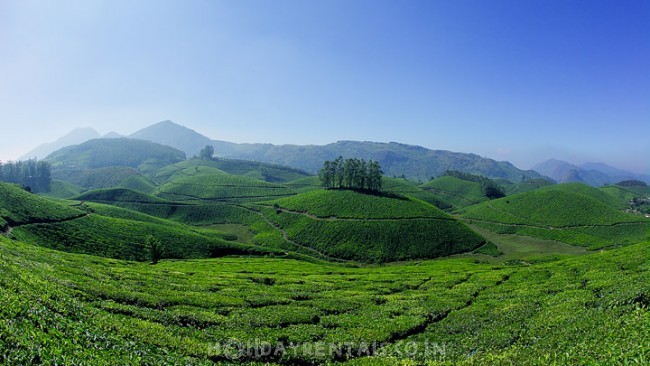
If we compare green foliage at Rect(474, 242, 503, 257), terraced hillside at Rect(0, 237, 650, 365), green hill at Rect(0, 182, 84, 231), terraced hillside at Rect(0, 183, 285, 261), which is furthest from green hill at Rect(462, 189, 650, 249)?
green hill at Rect(0, 182, 84, 231)

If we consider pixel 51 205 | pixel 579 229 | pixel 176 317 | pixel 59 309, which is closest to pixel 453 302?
pixel 176 317

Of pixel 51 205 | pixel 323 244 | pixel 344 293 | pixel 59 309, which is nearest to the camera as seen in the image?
pixel 59 309

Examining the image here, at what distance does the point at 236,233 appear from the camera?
6949 inches

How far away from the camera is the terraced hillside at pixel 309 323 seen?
2059cm

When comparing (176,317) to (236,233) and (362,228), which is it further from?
(236,233)

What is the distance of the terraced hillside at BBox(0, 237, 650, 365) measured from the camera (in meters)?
20.6

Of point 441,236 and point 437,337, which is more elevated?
point 437,337

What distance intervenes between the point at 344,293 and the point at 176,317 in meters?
26.4

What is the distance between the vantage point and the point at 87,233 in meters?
111

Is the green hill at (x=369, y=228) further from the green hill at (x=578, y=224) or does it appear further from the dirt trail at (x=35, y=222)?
the dirt trail at (x=35, y=222)

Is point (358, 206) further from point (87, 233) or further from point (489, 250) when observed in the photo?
point (87, 233)

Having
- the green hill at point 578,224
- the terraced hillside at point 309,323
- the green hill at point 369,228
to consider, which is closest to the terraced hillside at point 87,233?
the green hill at point 369,228

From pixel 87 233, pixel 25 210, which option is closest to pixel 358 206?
pixel 87 233

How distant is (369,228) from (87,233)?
10561cm
